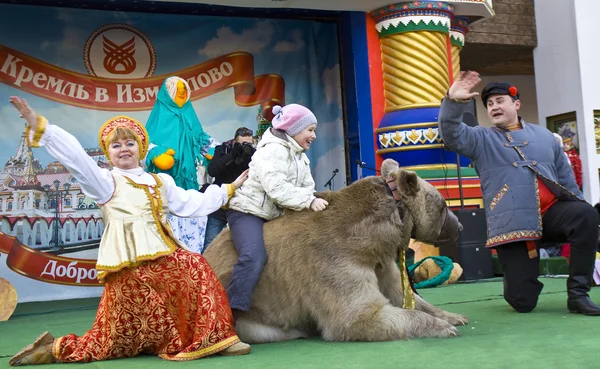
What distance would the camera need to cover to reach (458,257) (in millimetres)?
7512

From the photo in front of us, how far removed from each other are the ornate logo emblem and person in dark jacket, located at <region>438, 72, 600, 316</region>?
5.09 m

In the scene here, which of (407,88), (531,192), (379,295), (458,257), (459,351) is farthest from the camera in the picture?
(407,88)

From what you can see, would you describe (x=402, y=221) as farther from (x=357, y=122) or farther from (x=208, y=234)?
(x=357, y=122)

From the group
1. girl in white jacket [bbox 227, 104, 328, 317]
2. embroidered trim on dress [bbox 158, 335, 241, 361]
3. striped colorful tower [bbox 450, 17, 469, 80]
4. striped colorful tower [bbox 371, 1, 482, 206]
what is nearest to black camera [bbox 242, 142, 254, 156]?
girl in white jacket [bbox 227, 104, 328, 317]

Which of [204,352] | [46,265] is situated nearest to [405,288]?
[204,352]

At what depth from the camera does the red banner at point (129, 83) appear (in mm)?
8039

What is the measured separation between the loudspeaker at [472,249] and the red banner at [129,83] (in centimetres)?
294

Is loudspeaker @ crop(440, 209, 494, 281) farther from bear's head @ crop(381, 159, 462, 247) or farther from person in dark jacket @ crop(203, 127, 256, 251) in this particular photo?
bear's head @ crop(381, 159, 462, 247)

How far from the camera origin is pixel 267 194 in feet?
12.5

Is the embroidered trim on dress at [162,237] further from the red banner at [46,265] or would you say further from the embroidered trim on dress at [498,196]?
the red banner at [46,265]

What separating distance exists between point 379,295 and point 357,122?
526 centimetres

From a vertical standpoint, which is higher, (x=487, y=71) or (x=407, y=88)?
(x=487, y=71)

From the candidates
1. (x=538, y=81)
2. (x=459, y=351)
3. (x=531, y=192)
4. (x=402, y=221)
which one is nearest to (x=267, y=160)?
(x=402, y=221)

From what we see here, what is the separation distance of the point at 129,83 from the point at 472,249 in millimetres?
4455
